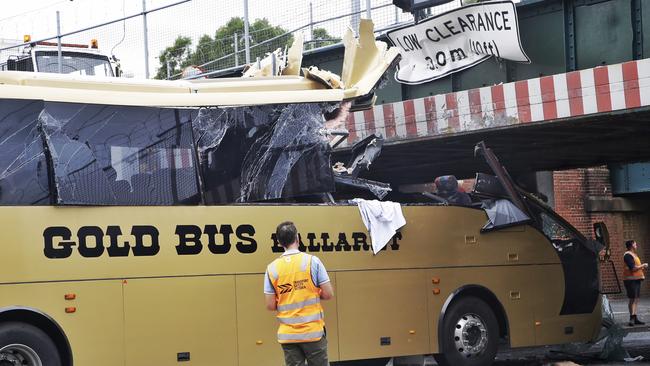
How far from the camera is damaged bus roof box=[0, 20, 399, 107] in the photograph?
993 cm

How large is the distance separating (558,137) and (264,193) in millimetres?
6749

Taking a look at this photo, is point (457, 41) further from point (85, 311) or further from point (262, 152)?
point (85, 311)

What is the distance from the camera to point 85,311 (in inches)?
384

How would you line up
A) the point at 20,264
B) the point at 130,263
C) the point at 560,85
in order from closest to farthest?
the point at 20,264, the point at 130,263, the point at 560,85

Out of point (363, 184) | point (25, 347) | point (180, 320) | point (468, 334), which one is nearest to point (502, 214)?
point (468, 334)

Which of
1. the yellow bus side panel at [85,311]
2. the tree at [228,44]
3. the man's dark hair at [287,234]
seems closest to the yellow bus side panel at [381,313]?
the yellow bus side panel at [85,311]

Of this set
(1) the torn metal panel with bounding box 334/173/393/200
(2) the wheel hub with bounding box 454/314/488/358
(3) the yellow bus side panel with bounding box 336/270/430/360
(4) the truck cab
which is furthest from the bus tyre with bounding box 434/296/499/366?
(4) the truck cab

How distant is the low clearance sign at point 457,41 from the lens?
1457cm

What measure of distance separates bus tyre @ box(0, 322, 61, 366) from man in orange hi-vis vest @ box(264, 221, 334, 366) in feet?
8.25

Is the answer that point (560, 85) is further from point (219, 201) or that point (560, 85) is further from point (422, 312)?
point (219, 201)

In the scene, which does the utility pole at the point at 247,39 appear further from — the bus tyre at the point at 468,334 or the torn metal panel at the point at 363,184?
the bus tyre at the point at 468,334

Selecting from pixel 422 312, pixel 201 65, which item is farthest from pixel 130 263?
pixel 201 65

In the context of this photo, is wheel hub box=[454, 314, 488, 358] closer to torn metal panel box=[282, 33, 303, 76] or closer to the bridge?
the bridge

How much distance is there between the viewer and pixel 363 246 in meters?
12.0
